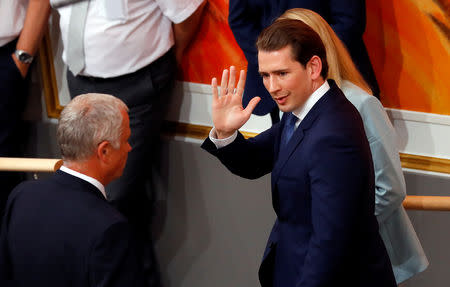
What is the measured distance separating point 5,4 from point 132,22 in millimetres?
782

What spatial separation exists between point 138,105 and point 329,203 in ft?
5.60

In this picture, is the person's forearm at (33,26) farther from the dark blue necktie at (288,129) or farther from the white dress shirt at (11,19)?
the dark blue necktie at (288,129)

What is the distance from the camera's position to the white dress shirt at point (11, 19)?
12.2 feet

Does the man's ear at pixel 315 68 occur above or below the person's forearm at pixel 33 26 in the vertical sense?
above

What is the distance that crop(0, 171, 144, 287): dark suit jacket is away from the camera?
6.40 ft

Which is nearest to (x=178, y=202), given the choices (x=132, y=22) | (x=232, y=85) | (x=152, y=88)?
(x=152, y=88)

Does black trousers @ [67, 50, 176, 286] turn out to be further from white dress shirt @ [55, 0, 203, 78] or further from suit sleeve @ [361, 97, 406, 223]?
suit sleeve @ [361, 97, 406, 223]

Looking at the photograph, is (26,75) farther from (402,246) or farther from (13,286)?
(402,246)

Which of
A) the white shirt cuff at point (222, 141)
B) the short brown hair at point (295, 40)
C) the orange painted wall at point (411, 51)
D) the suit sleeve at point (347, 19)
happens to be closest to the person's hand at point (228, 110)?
the white shirt cuff at point (222, 141)

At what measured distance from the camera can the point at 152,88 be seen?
3504mm

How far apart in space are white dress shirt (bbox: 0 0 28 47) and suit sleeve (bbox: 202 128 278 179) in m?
1.79

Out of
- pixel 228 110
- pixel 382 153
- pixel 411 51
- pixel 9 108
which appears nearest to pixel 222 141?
pixel 228 110

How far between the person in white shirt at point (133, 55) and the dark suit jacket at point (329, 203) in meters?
1.34

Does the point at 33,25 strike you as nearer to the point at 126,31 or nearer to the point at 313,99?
the point at 126,31
